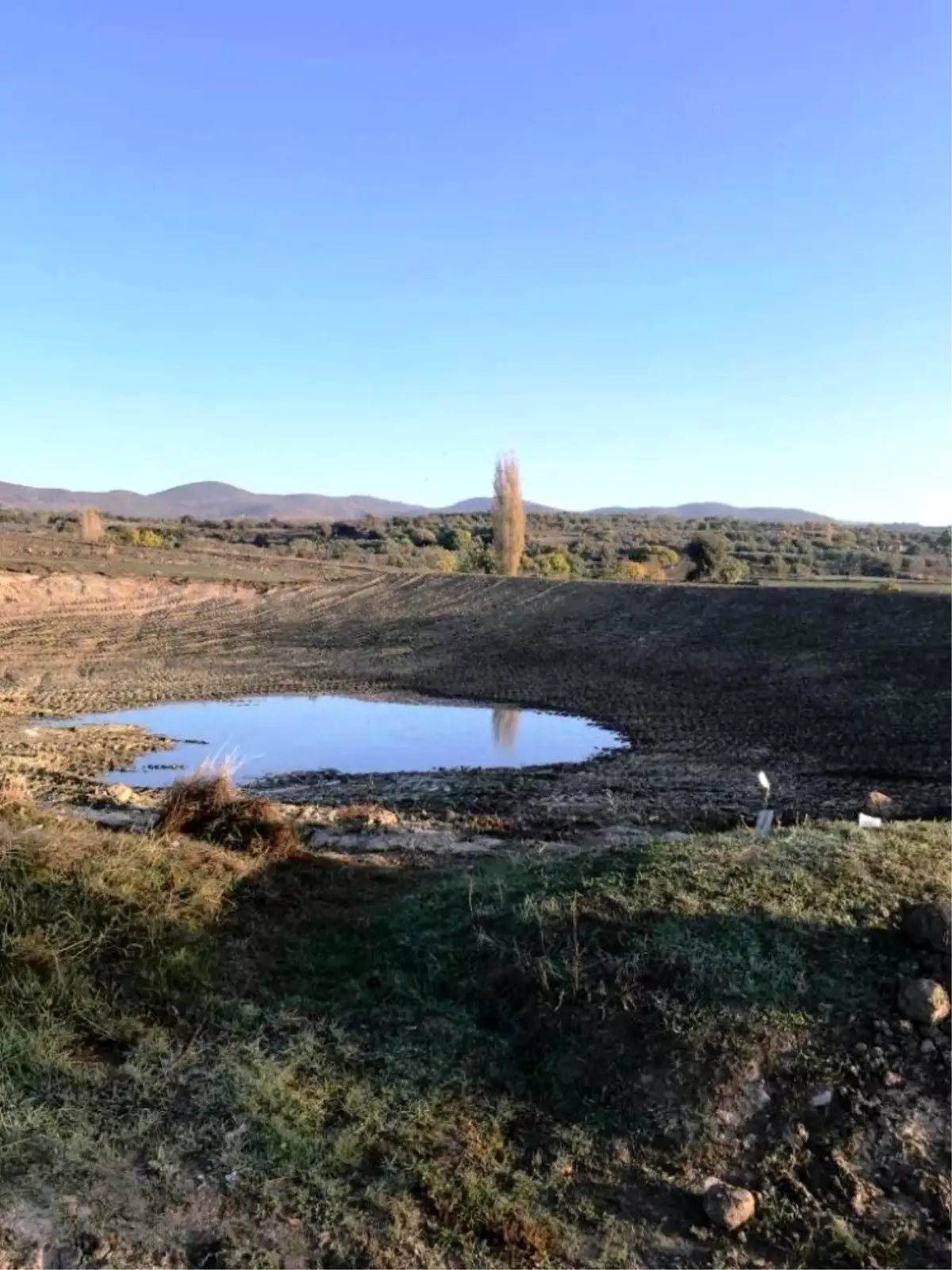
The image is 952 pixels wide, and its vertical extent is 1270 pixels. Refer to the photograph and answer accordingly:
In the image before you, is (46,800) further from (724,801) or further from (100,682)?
(100,682)

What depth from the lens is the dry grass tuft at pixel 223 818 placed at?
6645 millimetres

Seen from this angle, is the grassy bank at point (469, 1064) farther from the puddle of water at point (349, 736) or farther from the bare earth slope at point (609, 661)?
the puddle of water at point (349, 736)

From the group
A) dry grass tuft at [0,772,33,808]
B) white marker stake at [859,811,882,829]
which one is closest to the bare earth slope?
white marker stake at [859,811,882,829]

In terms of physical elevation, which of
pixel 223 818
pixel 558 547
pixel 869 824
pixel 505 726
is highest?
pixel 558 547

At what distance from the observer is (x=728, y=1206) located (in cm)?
361

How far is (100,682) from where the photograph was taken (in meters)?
23.5

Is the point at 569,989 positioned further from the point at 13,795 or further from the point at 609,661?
the point at 609,661

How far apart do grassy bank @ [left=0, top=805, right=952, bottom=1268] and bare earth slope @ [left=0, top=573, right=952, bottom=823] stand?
17.9 feet

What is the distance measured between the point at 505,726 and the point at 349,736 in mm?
3243

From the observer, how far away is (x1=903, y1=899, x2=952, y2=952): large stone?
470 centimetres

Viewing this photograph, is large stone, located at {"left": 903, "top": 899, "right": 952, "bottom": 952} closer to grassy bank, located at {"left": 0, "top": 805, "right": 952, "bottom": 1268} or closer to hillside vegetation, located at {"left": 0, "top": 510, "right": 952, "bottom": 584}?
grassy bank, located at {"left": 0, "top": 805, "right": 952, "bottom": 1268}

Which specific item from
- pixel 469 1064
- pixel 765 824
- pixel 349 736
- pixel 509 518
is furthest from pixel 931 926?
pixel 509 518

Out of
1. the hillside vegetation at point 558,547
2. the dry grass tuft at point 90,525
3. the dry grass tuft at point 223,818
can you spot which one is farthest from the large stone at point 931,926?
the dry grass tuft at point 90,525

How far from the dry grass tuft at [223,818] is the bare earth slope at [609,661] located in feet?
16.4
